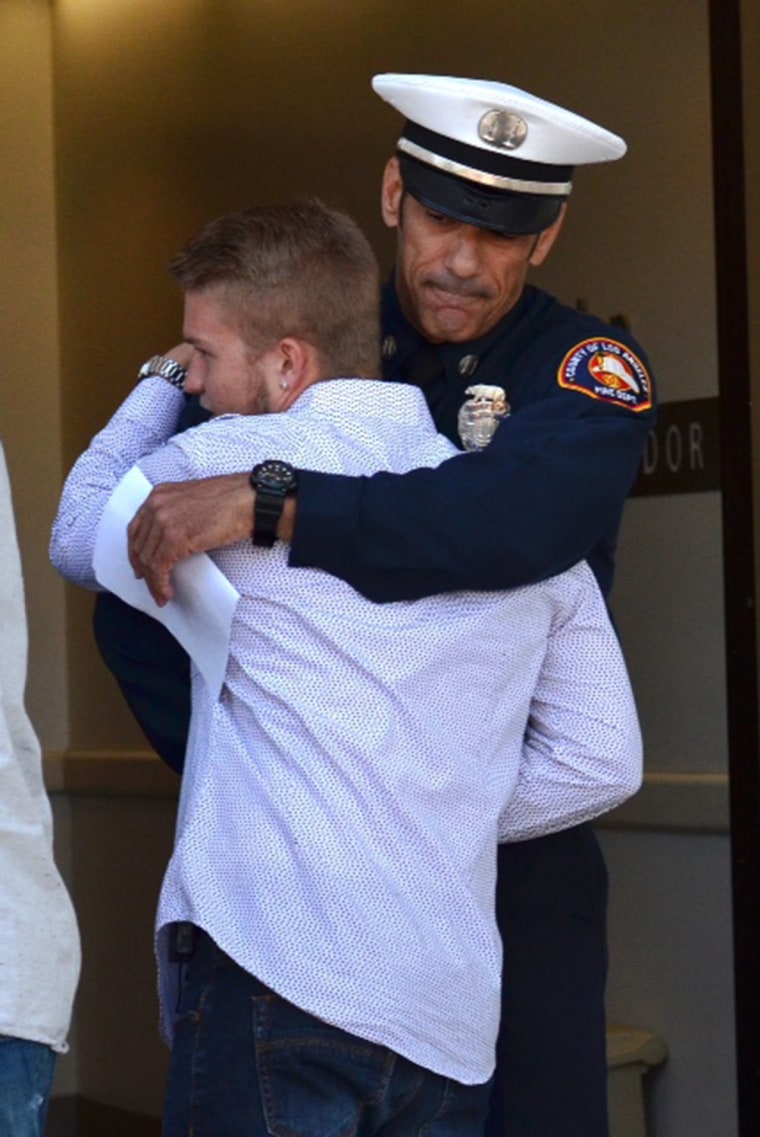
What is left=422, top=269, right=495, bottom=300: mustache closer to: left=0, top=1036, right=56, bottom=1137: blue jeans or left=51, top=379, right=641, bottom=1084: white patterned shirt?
left=51, top=379, right=641, bottom=1084: white patterned shirt

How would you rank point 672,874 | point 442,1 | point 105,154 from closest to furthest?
point 672,874 → point 442,1 → point 105,154

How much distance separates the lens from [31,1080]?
149 centimetres

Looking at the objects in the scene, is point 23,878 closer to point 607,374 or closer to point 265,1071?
point 265,1071

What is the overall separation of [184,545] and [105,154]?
3266 mm

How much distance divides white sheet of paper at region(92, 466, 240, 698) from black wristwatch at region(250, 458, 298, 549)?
52 millimetres

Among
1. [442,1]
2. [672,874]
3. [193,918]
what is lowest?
[672,874]

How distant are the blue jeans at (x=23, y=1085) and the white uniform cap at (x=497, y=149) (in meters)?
1.09

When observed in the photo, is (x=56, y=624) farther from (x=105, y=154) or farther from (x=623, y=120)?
(x=623, y=120)

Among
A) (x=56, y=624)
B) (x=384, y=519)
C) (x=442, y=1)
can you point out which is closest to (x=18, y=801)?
(x=384, y=519)

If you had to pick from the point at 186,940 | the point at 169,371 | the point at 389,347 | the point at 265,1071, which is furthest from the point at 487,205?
the point at 265,1071

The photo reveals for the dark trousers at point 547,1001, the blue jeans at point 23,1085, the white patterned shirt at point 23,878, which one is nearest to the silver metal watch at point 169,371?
the dark trousers at point 547,1001

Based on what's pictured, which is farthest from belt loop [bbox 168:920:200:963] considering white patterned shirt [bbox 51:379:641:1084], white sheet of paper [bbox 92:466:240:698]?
white sheet of paper [bbox 92:466:240:698]

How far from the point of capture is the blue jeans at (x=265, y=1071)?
5.52ft

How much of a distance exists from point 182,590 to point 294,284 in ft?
0.98
